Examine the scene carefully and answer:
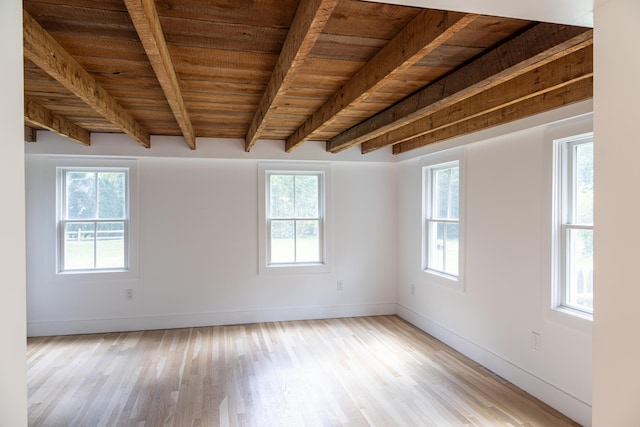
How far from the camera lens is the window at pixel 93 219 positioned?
4609 millimetres

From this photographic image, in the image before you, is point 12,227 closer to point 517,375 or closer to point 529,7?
point 529,7

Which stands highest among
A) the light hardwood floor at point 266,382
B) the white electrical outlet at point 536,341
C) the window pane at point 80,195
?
the window pane at point 80,195

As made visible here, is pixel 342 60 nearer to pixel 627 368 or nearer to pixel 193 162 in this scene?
pixel 627 368

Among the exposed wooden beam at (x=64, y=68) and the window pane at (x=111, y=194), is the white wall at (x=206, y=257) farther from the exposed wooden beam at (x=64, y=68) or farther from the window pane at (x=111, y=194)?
the exposed wooden beam at (x=64, y=68)

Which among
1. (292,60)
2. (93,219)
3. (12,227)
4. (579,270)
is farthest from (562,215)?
(93,219)

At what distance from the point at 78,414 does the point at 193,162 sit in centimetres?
293

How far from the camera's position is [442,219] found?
4492mm

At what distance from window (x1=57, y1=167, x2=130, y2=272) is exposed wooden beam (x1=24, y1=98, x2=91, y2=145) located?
1.67 ft

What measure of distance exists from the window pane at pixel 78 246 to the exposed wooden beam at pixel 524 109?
4.14m

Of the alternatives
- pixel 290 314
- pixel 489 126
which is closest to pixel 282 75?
pixel 489 126

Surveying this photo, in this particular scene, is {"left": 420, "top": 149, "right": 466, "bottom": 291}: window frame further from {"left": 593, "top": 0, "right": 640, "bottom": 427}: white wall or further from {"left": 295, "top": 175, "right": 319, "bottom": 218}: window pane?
{"left": 593, "top": 0, "right": 640, "bottom": 427}: white wall

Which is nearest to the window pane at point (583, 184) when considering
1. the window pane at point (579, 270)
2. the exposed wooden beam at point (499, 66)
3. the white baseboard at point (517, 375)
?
the window pane at point (579, 270)

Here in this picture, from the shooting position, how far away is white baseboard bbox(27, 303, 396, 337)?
178 inches

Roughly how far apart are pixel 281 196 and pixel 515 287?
3001 mm
